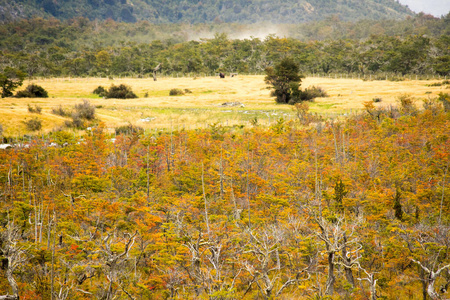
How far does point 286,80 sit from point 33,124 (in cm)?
4609

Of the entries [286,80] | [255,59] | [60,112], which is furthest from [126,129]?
[255,59]

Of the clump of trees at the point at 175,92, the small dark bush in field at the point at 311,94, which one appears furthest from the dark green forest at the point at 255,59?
the small dark bush in field at the point at 311,94

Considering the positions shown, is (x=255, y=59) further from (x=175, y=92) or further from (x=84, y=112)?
(x=84, y=112)

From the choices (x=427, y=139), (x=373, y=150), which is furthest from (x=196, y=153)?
(x=427, y=139)

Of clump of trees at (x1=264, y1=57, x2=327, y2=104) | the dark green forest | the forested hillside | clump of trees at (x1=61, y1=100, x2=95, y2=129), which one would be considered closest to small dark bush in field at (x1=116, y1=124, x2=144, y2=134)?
clump of trees at (x1=61, y1=100, x2=95, y2=129)

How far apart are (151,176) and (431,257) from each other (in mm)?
18506

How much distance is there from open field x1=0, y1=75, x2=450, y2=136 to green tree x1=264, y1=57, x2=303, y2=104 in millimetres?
2889

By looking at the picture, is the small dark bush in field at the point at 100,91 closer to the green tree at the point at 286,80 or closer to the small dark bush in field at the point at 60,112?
the small dark bush in field at the point at 60,112

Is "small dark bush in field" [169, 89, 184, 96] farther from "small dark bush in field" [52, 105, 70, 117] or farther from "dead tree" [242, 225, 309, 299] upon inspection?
"dead tree" [242, 225, 309, 299]

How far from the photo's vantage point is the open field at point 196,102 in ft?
161

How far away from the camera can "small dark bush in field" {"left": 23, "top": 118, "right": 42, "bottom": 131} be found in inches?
1636

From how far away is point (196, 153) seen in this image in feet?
101

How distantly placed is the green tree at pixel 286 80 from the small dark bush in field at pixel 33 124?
1716 inches

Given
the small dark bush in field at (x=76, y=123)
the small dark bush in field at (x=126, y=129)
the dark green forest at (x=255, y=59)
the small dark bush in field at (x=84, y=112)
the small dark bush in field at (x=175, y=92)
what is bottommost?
the small dark bush in field at (x=126, y=129)
